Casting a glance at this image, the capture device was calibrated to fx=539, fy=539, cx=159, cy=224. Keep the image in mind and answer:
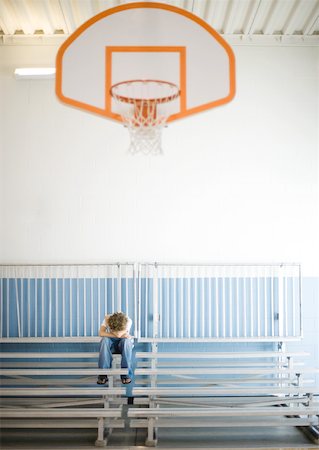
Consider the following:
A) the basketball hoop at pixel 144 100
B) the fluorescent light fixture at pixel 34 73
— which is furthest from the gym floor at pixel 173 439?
the fluorescent light fixture at pixel 34 73

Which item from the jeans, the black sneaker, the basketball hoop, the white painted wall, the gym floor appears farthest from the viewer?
the white painted wall

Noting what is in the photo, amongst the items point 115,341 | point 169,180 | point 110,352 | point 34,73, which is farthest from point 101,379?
point 34,73

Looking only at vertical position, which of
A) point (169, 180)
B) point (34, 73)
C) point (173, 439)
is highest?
point (34, 73)

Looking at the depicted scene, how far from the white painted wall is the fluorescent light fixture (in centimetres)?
17

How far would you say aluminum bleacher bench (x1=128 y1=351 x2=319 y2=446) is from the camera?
15.8 ft

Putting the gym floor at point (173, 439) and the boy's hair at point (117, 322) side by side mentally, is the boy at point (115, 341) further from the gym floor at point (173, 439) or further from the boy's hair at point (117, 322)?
the gym floor at point (173, 439)

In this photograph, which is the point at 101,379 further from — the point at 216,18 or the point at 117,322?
the point at 216,18

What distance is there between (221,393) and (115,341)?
1214 mm

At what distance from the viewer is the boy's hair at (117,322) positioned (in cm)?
561

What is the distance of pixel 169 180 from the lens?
254 inches

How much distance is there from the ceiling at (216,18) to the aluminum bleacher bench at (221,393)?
3746mm

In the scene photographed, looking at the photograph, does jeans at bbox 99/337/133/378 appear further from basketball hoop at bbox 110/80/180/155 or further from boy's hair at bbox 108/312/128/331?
basketball hoop at bbox 110/80/180/155

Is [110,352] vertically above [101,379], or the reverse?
[110,352]

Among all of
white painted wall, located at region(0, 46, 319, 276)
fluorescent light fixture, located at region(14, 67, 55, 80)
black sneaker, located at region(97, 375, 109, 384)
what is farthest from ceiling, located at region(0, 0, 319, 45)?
black sneaker, located at region(97, 375, 109, 384)
